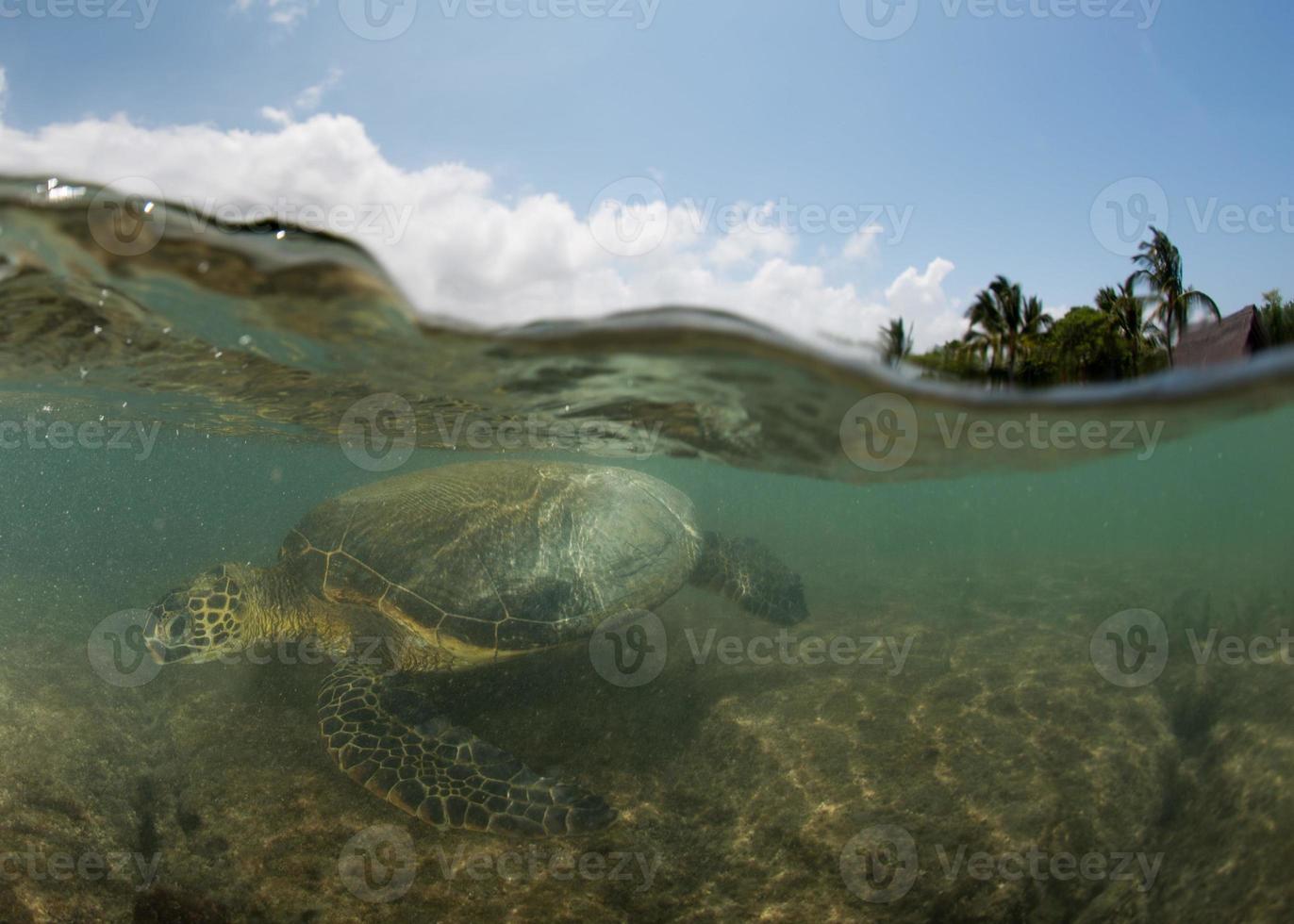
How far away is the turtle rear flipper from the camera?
9.86 m

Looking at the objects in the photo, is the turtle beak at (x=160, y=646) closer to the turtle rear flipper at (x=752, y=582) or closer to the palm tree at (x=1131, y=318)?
the turtle rear flipper at (x=752, y=582)

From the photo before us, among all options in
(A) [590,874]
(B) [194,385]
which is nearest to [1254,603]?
(A) [590,874]

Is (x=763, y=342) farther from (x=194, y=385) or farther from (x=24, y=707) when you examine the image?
(x=194, y=385)

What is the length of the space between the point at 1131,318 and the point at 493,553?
8.42 m

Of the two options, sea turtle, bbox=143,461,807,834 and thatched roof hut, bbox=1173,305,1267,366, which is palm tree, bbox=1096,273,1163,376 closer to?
thatched roof hut, bbox=1173,305,1267,366

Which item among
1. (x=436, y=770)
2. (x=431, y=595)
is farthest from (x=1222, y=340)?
(x=436, y=770)

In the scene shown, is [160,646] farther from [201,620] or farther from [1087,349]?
[1087,349]

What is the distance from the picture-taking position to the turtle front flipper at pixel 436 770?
5148 mm

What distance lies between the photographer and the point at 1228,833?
17.5 ft

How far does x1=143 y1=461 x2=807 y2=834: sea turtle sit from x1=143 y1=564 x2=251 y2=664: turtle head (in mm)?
15

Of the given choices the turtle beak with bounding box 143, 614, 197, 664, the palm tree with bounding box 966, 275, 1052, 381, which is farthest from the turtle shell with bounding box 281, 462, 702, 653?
the palm tree with bounding box 966, 275, 1052, 381

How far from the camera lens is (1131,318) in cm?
741

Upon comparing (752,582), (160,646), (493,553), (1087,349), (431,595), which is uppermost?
(1087,349)

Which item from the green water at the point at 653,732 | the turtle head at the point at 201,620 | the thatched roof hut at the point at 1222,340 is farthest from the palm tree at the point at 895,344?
the turtle head at the point at 201,620
